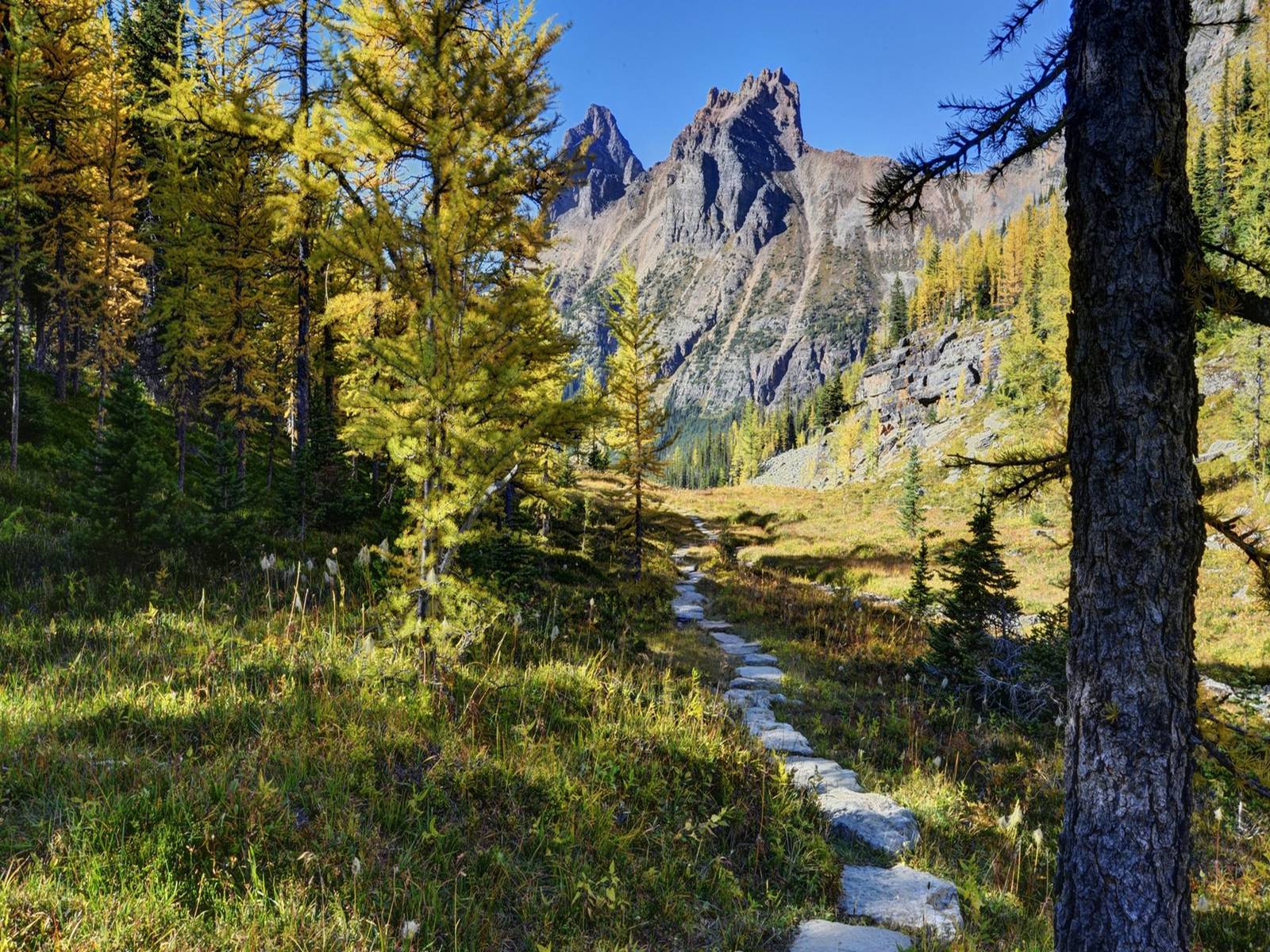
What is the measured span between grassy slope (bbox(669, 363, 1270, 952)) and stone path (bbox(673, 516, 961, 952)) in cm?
18

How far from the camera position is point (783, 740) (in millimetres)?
6430

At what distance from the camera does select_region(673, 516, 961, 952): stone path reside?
333 cm

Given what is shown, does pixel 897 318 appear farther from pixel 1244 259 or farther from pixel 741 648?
pixel 1244 259

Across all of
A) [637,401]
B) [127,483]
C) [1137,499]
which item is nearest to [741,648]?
[1137,499]

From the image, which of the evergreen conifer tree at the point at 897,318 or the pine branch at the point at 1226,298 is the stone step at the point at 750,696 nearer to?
the pine branch at the point at 1226,298

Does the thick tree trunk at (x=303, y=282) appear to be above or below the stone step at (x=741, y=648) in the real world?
above

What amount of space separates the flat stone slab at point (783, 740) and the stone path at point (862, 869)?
0.04 ft

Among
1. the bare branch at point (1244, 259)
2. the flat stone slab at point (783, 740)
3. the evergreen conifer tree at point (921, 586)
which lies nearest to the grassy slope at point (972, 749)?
the flat stone slab at point (783, 740)

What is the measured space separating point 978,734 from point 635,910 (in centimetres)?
629

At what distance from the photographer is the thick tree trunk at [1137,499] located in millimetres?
2750

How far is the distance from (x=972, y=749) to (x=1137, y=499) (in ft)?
18.4

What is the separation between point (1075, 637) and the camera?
9.81ft

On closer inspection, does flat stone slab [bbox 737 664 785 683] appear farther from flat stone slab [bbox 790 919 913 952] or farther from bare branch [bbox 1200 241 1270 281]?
bare branch [bbox 1200 241 1270 281]

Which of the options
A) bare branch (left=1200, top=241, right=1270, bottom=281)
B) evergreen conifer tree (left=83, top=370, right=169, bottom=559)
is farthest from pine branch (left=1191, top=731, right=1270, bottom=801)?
evergreen conifer tree (left=83, top=370, right=169, bottom=559)
